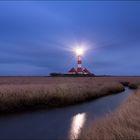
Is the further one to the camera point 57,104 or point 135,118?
point 57,104

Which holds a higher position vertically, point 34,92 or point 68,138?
point 34,92

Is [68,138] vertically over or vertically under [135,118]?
under

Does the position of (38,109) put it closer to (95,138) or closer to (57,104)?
(57,104)

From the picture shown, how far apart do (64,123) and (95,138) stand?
19.4 ft

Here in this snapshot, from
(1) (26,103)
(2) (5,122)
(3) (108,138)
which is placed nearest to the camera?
(3) (108,138)

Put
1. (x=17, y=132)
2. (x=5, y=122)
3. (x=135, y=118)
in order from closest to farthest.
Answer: (x=135, y=118), (x=17, y=132), (x=5, y=122)

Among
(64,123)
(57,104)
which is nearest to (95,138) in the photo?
(64,123)

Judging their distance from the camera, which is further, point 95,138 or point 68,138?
point 68,138

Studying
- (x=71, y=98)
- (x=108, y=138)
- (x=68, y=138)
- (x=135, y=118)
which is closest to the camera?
(x=108, y=138)

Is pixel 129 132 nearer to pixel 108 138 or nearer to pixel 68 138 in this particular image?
pixel 108 138

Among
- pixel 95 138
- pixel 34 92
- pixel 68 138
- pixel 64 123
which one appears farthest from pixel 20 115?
pixel 95 138

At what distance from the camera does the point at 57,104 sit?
59.4 ft

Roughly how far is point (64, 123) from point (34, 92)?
6.10m

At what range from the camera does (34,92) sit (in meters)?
18.1
